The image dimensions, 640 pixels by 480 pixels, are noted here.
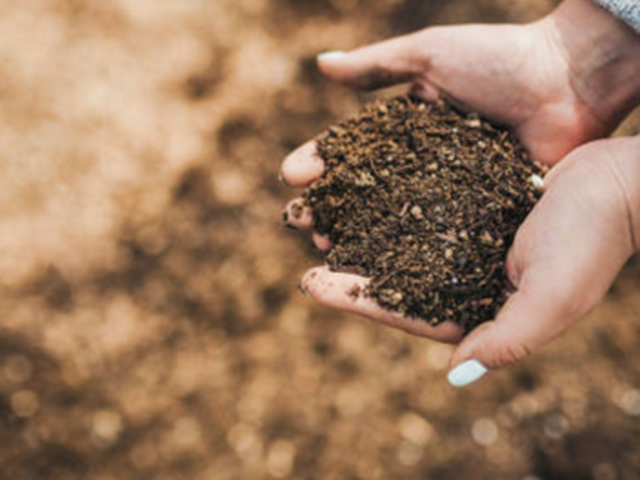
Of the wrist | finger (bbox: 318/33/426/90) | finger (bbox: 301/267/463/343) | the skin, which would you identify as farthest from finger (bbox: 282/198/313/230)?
the wrist

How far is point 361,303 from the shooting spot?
2.00 metres

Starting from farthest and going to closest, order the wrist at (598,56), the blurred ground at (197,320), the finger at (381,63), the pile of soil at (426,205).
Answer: the blurred ground at (197,320)
the finger at (381,63)
the wrist at (598,56)
the pile of soil at (426,205)

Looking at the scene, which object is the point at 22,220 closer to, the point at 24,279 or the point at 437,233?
the point at 24,279

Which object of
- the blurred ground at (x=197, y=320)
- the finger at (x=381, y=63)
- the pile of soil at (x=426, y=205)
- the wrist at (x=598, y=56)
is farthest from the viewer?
the blurred ground at (x=197, y=320)

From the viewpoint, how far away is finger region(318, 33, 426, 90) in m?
2.46

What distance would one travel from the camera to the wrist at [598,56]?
2277 millimetres

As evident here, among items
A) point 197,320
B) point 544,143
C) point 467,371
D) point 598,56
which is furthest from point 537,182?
point 197,320

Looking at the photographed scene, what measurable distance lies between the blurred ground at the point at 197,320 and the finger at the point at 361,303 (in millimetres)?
1065

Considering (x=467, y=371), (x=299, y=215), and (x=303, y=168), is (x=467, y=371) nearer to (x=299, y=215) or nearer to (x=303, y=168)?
(x=299, y=215)

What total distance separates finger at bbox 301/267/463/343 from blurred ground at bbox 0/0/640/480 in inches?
41.9

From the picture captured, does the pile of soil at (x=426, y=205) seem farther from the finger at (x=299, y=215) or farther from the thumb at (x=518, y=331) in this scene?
the thumb at (x=518, y=331)

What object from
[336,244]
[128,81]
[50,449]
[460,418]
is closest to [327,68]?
[336,244]

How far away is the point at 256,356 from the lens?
9.86ft

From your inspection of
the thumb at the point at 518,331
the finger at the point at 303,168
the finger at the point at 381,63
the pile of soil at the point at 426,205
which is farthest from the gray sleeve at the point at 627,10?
the finger at the point at 303,168
